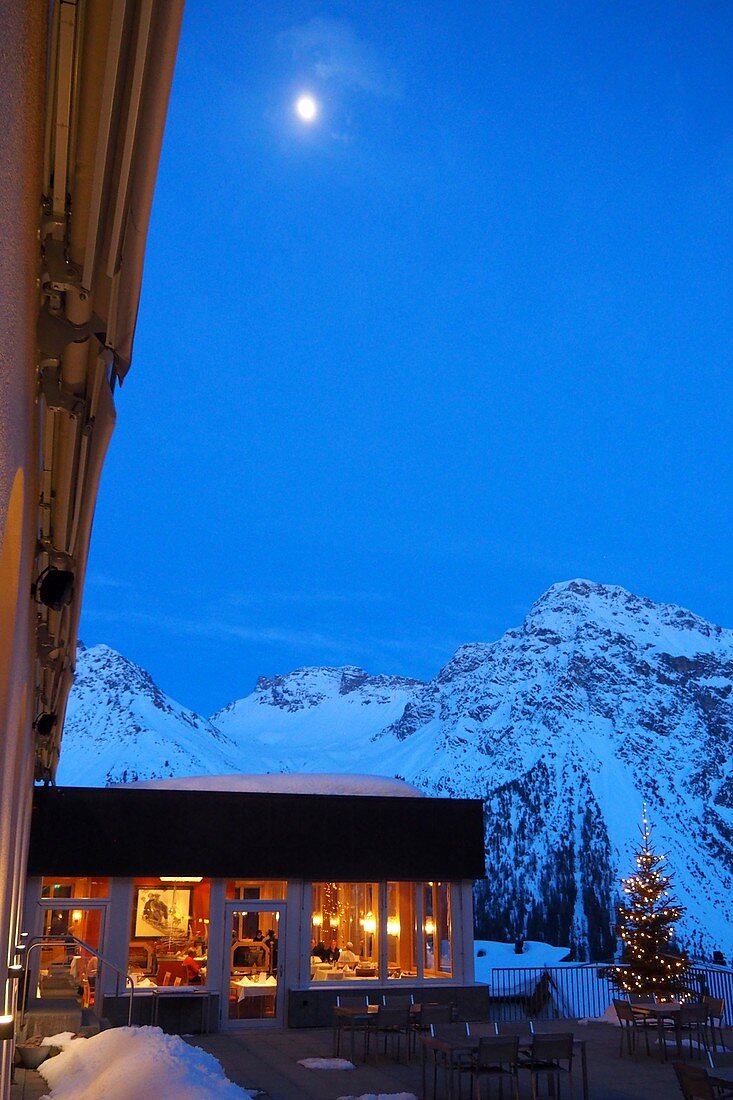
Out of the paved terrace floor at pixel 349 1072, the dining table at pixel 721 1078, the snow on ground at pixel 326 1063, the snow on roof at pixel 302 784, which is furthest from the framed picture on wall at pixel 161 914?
the dining table at pixel 721 1078

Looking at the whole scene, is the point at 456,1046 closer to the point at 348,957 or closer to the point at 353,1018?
the point at 353,1018

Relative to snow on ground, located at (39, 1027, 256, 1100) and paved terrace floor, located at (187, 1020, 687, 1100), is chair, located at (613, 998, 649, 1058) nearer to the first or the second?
paved terrace floor, located at (187, 1020, 687, 1100)

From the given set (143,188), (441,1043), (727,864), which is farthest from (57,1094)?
(727,864)

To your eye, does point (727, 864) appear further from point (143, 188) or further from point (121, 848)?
point (143, 188)

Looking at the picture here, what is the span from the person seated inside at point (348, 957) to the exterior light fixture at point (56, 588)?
14.8 m

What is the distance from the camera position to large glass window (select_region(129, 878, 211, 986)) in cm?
1644

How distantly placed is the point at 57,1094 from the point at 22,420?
27.1 ft

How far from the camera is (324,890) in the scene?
17.9 meters

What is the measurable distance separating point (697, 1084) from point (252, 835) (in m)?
10.2

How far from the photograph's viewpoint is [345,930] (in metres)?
17.8

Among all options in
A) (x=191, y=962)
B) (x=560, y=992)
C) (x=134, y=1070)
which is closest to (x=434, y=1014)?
(x=191, y=962)

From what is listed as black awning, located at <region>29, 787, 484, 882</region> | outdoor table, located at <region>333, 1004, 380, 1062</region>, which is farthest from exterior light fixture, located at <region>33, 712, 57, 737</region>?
black awning, located at <region>29, 787, 484, 882</region>

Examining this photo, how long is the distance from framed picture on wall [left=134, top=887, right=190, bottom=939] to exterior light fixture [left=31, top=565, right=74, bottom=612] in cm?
1358

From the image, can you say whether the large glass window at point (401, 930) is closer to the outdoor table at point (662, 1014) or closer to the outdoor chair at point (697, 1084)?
the outdoor table at point (662, 1014)
